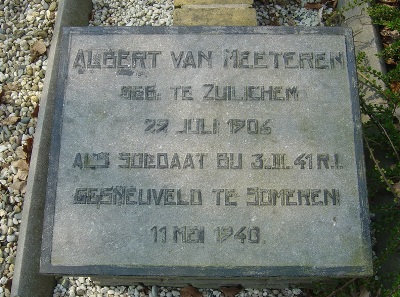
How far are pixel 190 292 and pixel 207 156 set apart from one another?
3.18 feet

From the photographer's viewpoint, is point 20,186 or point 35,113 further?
point 35,113

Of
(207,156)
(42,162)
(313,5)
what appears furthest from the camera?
(313,5)

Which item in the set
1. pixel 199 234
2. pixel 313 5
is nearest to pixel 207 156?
pixel 199 234

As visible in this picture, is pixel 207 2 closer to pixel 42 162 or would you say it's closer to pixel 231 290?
pixel 42 162

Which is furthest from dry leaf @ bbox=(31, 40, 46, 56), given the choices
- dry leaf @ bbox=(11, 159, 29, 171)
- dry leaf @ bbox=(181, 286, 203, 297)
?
dry leaf @ bbox=(181, 286, 203, 297)

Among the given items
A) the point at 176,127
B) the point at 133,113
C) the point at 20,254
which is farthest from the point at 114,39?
the point at 20,254

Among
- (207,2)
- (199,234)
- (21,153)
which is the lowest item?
(199,234)

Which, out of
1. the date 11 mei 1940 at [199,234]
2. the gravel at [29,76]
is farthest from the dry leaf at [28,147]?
the date 11 mei 1940 at [199,234]

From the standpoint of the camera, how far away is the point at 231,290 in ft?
10.3

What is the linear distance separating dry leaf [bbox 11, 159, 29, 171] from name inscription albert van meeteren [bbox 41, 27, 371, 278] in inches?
30.1

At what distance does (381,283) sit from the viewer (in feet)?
9.92

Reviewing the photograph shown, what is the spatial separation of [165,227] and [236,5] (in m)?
1.84

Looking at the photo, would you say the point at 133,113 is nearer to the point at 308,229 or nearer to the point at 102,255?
the point at 102,255

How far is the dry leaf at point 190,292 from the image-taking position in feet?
10.3
